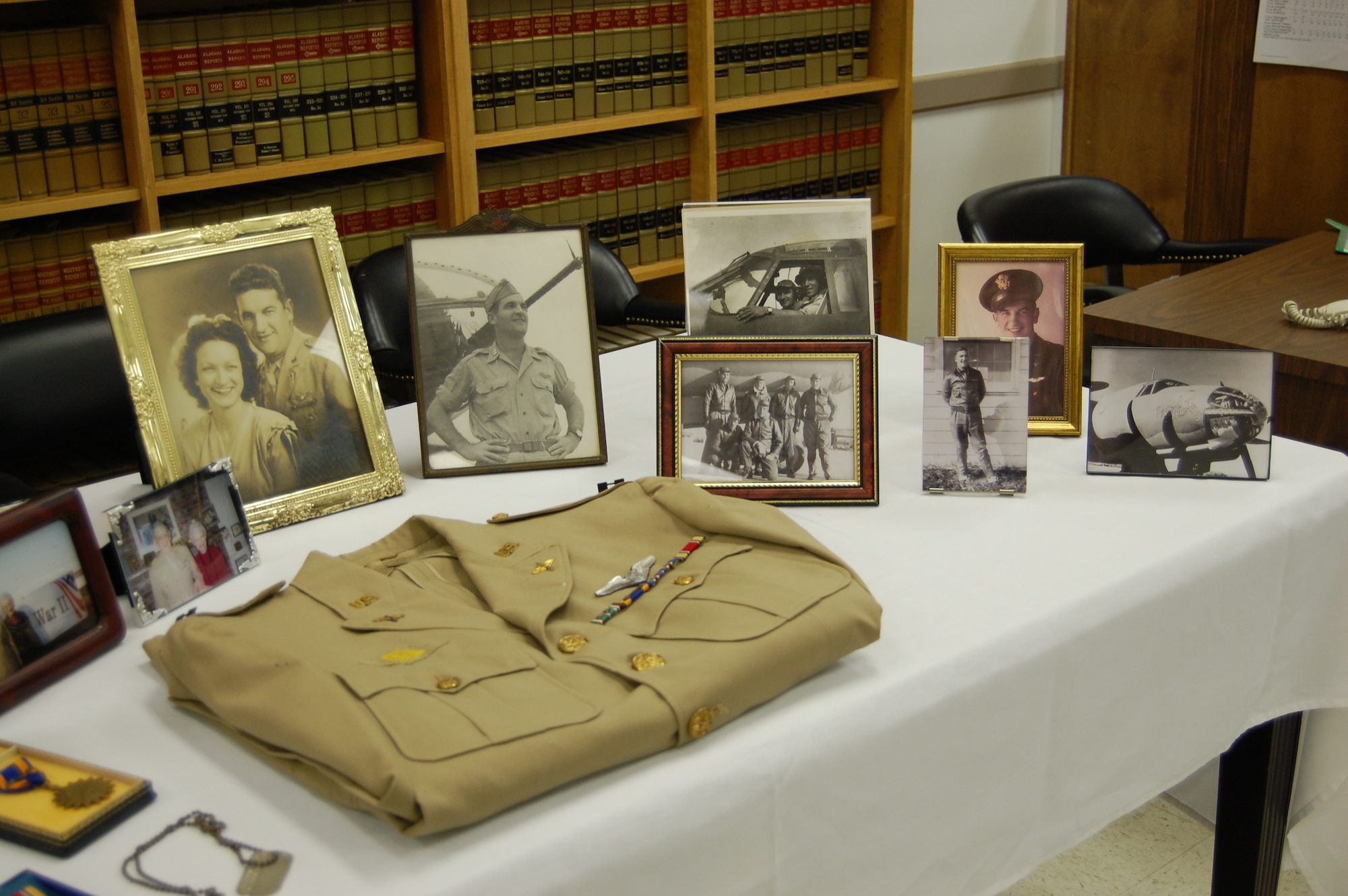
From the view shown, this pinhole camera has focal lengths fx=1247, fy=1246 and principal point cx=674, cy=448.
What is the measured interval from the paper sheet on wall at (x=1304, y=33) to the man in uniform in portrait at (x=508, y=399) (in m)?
2.93

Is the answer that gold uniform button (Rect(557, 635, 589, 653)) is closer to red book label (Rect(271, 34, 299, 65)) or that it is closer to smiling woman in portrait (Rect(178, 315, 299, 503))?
smiling woman in portrait (Rect(178, 315, 299, 503))

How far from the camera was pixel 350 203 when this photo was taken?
275cm

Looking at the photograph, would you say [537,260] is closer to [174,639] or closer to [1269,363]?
[174,639]

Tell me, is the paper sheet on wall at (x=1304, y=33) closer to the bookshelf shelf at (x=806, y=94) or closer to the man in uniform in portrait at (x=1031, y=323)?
the bookshelf shelf at (x=806, y=94)

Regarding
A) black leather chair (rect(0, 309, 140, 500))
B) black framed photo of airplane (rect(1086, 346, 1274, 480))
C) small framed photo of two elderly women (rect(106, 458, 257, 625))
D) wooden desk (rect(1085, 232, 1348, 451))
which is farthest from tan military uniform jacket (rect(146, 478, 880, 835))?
wooden desk (rect(1085, 232, 1348, 451))

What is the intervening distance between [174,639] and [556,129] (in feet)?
6.93

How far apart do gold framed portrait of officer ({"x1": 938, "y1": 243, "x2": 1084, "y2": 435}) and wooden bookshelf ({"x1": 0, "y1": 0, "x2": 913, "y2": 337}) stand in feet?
4.87

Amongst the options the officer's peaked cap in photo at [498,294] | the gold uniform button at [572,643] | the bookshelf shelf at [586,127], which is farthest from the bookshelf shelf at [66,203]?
the gold uniform button at [572,643]

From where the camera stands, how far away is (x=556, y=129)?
2.92 meters

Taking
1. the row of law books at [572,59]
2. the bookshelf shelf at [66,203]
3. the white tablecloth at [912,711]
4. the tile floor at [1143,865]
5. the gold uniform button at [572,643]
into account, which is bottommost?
the tile floor at [1143,865]

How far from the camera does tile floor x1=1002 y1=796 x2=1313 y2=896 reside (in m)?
1.92

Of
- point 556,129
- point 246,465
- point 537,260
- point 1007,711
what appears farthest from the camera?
point 556,129

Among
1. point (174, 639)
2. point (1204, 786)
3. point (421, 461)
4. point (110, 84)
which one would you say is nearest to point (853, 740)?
point (174, 639)

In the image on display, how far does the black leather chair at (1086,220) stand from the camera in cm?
298
